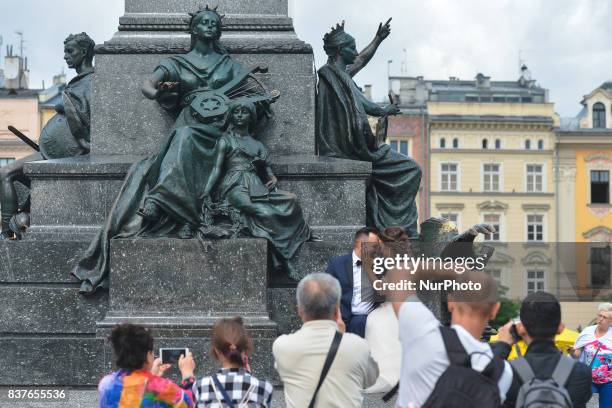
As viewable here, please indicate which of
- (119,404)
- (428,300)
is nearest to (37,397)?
(428,300)

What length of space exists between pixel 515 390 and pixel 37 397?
5.07m

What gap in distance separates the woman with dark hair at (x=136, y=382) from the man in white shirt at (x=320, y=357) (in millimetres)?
565

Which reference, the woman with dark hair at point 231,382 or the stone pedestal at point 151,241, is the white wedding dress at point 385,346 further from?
the stone pedestal at point 151,241

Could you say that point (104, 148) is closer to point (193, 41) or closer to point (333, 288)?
point (193, 41)

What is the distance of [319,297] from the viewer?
6.23 metres

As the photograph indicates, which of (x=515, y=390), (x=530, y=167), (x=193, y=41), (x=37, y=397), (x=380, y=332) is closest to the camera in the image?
(x=515, y=390)

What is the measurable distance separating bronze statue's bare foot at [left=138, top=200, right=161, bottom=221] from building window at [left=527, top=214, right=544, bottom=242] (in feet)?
231

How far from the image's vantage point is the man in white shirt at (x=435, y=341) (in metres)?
5.61

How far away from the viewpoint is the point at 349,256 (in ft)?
28.7

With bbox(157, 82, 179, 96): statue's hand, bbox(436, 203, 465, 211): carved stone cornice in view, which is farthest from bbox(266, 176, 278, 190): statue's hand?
bbox(436, 203, 465, 211): carved stone cornice

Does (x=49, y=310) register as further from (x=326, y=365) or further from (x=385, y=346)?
(x=326, y=365)

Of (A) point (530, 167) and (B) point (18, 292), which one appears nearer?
(B) point (18, 292)

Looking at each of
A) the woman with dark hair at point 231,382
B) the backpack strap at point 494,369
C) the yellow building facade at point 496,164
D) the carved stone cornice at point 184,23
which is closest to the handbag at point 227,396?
the woman with dark hair at point 231,382

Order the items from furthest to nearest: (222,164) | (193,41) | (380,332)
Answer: (193,41), (222,164), (380,332)
